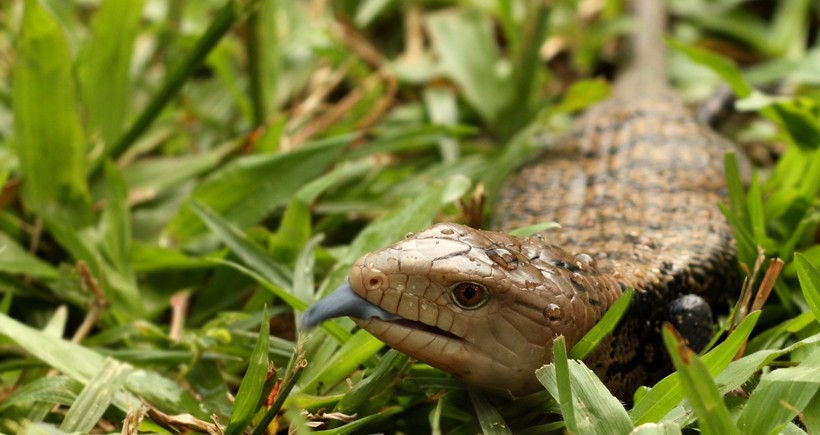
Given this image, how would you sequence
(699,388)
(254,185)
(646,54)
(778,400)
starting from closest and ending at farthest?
1. (699,388)
2. (778,400)
3. (254,185)
4. (646,54)

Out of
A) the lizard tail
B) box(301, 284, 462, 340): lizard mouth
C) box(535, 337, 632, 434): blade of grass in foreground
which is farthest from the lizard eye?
the lizard tail

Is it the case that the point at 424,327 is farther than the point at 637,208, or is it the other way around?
the point at 637,208

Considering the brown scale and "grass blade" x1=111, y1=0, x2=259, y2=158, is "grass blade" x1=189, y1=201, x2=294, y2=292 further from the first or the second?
the brown scale

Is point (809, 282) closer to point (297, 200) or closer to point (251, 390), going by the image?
point (251, 390)

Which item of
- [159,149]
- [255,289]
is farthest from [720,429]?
[159,149]

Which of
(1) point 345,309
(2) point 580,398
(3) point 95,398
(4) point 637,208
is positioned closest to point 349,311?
(1) point 345,309

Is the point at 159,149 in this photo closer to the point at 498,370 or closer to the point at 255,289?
the point at 255,289
